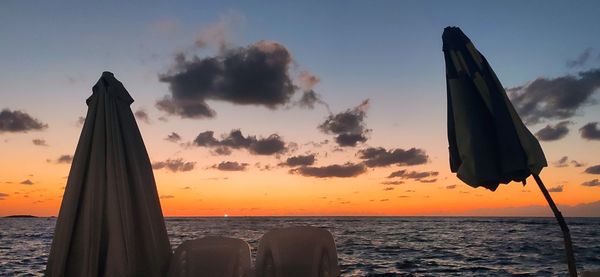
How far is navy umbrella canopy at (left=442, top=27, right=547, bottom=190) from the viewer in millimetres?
4082

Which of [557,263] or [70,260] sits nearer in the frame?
[70,260]

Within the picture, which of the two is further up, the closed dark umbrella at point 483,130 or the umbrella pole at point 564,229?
the closed dark umbrella at point 483,130

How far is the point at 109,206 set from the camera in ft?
16.2

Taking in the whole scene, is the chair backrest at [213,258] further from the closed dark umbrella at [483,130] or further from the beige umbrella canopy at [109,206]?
the closed dark umbrella at [483,130]

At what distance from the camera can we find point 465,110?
4242 millimetres

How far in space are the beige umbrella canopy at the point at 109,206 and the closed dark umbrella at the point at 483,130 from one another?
3133mm

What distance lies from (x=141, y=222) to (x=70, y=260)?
0.74 m

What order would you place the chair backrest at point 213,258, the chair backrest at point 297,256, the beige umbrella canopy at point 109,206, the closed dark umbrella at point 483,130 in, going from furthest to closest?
the chair backrest at point 297,256, the chair backrest at point 213,258, the beige umbrella canopy at point 109,206, the closed dark umbrella at point 483,130

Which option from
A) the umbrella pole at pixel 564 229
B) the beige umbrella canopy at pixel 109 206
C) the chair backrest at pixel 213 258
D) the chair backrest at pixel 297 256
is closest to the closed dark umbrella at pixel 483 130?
the umbrella pole at pixel 564 229

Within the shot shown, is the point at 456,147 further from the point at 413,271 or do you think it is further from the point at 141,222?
the point at 413,271

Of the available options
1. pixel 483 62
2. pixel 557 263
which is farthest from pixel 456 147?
pixel 557 263

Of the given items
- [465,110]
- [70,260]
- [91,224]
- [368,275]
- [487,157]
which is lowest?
[368,275]

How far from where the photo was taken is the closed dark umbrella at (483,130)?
408cm

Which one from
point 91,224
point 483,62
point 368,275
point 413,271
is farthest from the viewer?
point 413,271
